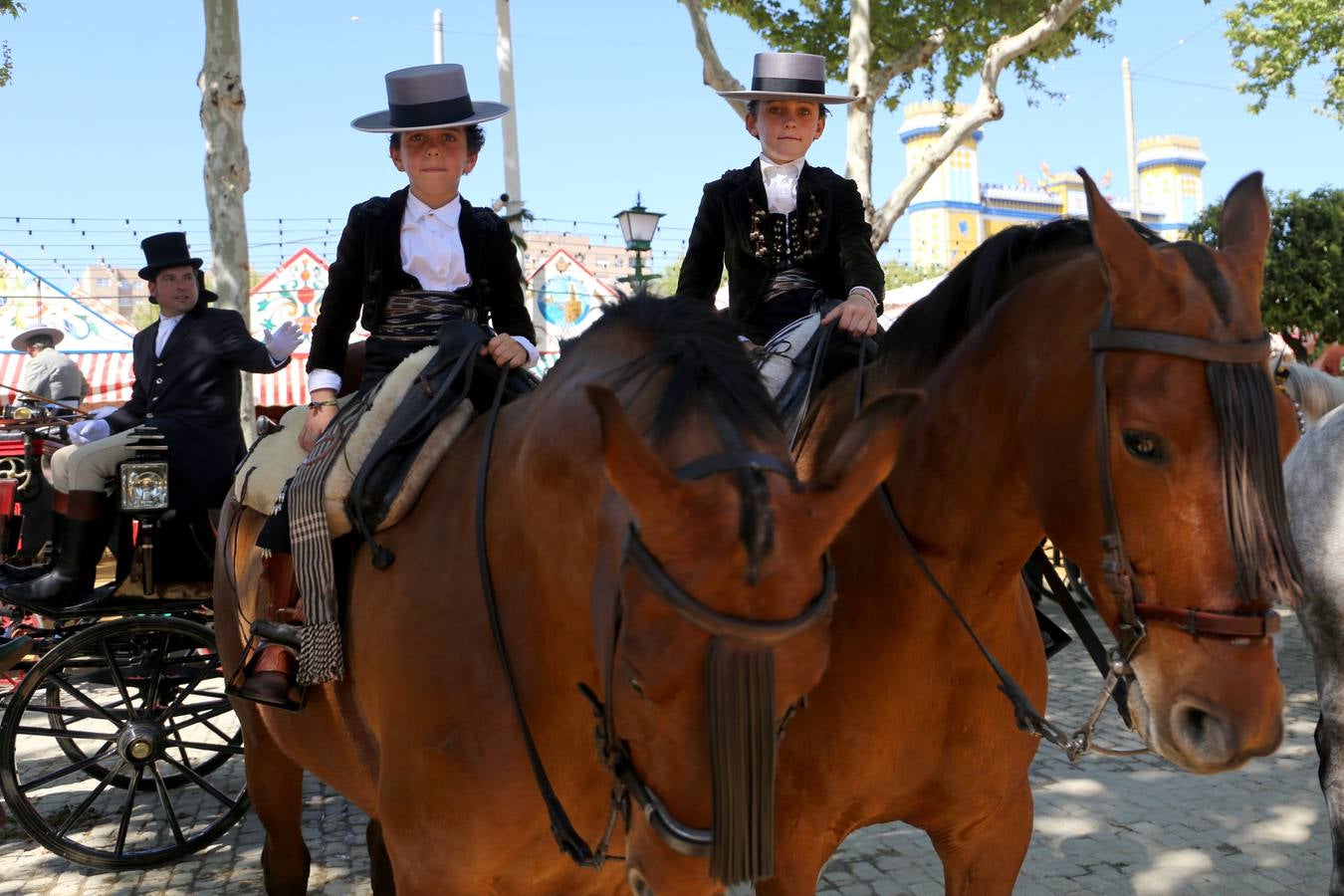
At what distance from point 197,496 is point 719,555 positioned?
447cm

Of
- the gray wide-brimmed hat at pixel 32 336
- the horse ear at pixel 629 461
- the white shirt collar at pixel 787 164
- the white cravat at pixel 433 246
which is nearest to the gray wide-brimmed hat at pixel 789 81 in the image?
the white shirt collar at pixel 787 164

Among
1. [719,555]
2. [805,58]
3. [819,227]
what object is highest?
[805,58]

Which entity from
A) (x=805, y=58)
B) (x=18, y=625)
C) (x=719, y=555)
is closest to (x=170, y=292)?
(x=18, y=625)

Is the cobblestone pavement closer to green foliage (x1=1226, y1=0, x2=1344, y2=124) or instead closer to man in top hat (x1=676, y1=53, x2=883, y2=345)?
man in top hat (x1=676, y1=53, x2=883, y2=345)

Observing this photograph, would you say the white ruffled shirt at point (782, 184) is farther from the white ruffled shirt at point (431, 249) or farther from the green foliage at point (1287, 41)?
the green foliage at point (1287, 41)

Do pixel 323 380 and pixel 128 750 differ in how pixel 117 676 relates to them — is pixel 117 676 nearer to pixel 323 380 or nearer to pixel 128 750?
pixel 128 750

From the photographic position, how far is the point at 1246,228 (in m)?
2.37

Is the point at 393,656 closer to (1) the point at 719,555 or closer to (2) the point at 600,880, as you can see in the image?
(2) the point at 600,880

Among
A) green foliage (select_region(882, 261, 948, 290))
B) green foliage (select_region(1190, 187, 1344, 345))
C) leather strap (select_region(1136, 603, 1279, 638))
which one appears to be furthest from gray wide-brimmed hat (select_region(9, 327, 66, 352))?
green foliage (select_region(882, 261, 948, 290))

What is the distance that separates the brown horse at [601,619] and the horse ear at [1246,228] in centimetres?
90

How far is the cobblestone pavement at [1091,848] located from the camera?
4773mm

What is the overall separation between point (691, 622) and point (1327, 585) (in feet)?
11.4

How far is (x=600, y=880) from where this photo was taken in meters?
2.72

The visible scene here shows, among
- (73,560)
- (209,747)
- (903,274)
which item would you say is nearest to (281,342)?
(73,560)
